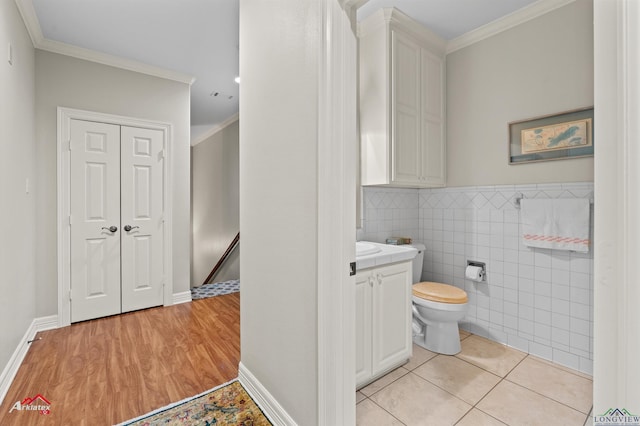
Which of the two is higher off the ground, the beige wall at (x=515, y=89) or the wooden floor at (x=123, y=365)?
the beige wall at (x=515, y=89)

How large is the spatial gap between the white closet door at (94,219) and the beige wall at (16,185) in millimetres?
291

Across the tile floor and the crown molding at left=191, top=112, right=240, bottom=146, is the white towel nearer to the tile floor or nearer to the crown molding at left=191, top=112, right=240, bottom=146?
the tile floor

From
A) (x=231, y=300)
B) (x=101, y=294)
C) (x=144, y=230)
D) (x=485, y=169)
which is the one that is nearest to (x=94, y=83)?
(x=144, y=230)

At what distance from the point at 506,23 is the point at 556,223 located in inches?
64.4

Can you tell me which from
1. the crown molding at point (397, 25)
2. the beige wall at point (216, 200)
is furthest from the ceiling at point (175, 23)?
the beige wall at point (216, 200)

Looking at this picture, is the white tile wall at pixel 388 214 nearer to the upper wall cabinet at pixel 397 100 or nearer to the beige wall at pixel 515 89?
the upper wall cabinet at pixel 397 100

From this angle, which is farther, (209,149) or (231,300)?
(209,149)

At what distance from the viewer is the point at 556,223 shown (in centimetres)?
217

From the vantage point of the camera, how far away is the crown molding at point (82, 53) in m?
2.28

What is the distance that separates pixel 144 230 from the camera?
10.5 feet

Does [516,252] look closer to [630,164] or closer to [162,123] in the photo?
[630,164]

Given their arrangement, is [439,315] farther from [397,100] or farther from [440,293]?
[397,100]

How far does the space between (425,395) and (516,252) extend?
1.38m

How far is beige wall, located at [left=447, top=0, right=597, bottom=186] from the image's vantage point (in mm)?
2104
